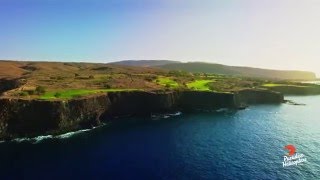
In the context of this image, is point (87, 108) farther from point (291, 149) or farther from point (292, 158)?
point (292, 158)

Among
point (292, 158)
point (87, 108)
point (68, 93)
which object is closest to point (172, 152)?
point (292, 158)

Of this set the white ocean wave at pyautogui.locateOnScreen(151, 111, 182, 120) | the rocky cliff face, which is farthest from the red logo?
the rocky cliff face

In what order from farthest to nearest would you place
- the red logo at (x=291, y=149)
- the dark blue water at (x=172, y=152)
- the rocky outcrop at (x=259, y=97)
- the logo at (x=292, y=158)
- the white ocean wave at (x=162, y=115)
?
the rocky outcrop at (x=259, y=97)
the white ocean wave at (x=162, y=115)
the red logo at (x=291, y=149)
the logo at (x=292, y=158)
the dark blue water at (x=172, y=152)

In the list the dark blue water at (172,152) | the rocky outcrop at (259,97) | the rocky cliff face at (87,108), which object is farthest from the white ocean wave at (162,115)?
the rocky outcrop at (259,97)

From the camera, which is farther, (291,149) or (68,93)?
(68,93)

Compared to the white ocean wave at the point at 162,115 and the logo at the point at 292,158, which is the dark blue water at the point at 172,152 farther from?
the white ocean wave at the point at 162,115

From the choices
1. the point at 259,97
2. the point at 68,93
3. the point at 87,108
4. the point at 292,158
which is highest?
the point at 68,93
